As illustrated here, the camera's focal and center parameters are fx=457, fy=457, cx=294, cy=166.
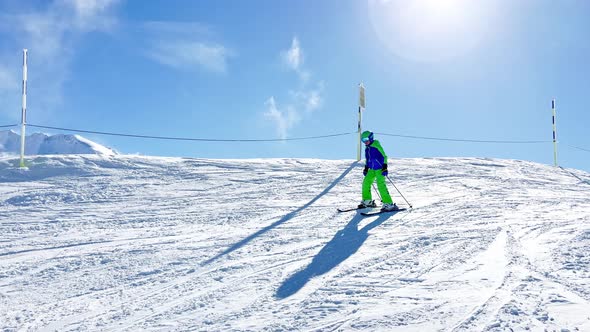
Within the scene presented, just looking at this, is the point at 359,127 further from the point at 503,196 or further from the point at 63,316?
the point at 63,316

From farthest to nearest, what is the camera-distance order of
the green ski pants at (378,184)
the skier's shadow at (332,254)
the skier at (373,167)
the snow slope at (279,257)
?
the skier at (373,167) → the green ski pants at (378,184) → the skier's shadow at (332,254) → the snow slope at (279,257)

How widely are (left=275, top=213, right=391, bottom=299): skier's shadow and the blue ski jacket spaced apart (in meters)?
1.49

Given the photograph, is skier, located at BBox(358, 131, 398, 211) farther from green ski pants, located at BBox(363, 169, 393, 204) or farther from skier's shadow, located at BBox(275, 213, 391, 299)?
skier's shadow, located at BBox(275, 213, 391, 299)

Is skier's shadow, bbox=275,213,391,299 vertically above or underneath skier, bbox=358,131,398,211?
underneath

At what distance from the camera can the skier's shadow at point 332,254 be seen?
14.9ft

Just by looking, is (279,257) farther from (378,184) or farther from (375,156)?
(375,156)

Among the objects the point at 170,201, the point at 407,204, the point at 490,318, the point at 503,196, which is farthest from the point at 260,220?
the point at 503,196

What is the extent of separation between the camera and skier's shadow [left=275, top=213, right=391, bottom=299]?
4531 millimetres

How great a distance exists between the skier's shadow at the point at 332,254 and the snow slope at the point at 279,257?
0.02m

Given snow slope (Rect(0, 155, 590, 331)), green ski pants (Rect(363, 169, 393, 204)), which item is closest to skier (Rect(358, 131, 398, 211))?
green ski pants (Rect(363, 169, 393, 204))

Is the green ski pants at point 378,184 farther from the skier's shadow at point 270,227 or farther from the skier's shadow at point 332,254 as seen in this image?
the skier's shadow at point 270,227

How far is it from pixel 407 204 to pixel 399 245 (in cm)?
350

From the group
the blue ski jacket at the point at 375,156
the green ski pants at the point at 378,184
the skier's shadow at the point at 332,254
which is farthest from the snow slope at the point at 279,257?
the blue ski jacket at the point at 375,156

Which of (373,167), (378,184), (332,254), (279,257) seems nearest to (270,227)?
(279,257)
